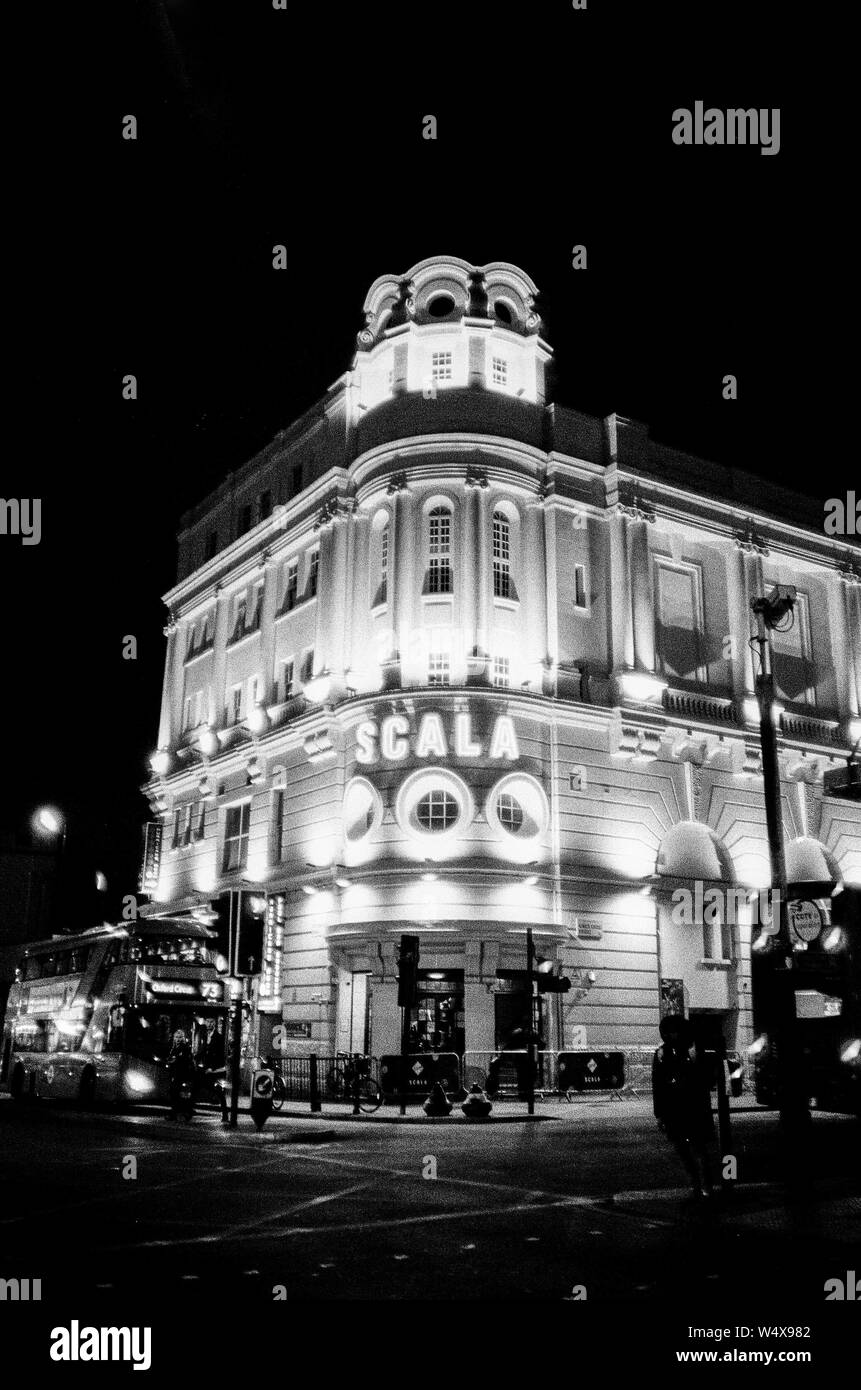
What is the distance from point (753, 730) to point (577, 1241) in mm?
31582

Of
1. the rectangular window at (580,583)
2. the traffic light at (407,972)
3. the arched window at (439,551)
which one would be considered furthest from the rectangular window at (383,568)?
the traffic light at (407,972)

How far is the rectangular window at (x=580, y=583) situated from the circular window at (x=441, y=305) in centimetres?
947

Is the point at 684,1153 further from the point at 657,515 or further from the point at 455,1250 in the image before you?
the point at 657,515

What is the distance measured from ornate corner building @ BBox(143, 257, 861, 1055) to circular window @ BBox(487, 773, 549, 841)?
0.09 metres

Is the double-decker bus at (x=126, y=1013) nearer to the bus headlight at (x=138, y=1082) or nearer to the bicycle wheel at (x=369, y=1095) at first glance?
the bus headlight at (x=138, y=1082)

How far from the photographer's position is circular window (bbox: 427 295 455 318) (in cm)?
3828

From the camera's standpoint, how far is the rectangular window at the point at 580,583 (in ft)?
124

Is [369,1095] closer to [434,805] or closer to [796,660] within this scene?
[434,805]

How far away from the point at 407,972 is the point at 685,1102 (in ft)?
41.3

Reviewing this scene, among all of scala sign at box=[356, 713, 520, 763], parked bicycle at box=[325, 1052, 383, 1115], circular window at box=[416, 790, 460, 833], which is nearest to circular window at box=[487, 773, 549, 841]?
scala sign at box=[356, 713, 520, 763]

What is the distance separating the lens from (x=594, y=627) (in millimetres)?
37594

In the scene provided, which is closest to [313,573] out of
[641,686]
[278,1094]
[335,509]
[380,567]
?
[335,509]

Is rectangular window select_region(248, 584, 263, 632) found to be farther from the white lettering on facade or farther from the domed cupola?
the white lettering on facade

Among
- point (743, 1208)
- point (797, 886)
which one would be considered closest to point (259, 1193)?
point (743, 1208)
